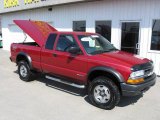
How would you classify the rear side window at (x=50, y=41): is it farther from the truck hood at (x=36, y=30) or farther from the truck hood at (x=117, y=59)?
the truck hood at (x=117, y=59)

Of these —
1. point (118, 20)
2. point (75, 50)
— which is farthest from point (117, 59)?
point (118, 20)

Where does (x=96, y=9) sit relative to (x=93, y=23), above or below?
above

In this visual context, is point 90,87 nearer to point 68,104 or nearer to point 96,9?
point 68,104

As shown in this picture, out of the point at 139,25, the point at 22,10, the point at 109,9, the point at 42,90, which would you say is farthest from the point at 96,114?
the point at 22,10

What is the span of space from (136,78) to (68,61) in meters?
1.98

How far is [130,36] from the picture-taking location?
914 centimetres

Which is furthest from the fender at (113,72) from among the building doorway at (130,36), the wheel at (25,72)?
the building doorway at (130,36)

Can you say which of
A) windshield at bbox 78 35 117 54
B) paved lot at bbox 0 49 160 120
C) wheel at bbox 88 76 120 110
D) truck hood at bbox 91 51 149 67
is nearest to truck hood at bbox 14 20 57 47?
paved lot at bbox 0 49 160 120

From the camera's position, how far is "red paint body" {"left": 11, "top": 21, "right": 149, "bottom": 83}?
16.4ft

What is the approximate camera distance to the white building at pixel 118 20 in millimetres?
8398

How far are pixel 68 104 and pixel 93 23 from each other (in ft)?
19.4

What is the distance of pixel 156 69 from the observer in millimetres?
8500

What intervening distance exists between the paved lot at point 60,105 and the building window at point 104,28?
3.89 m

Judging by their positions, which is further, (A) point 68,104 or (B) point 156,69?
(B) point 156,69
